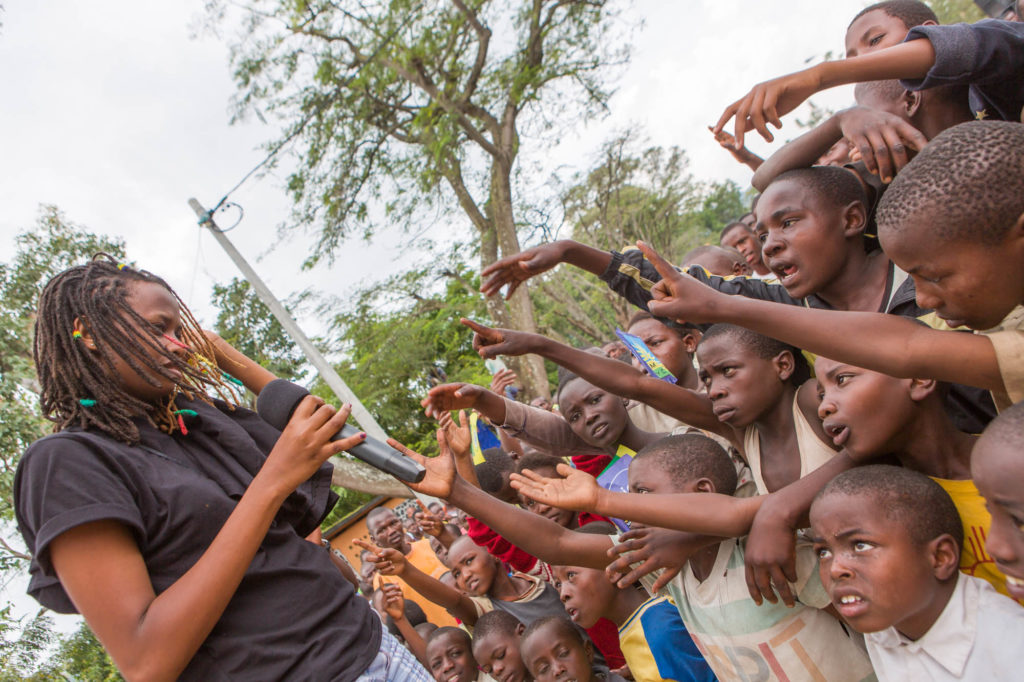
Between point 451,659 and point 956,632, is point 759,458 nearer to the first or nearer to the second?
point 956,632

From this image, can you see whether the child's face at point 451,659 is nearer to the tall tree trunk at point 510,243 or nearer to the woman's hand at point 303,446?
the woman's hand at point 303,446

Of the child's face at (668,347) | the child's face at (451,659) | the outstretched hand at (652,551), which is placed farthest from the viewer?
the child's face at (451,659)

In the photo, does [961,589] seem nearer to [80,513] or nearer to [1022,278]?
[1022,278]

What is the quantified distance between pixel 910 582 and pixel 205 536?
170 cm

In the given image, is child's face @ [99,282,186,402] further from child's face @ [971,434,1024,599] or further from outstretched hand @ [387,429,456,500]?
child's face @ [971,434,1024,599]

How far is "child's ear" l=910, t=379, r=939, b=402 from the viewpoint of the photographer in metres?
1.75

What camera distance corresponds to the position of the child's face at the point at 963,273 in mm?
1464

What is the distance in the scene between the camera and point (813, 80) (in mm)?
1811

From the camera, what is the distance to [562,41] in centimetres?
1206

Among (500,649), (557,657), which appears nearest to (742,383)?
(557,657)

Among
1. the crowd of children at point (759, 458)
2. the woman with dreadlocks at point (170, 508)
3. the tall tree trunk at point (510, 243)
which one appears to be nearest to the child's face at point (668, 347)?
the crowd of children at point (759, 458)

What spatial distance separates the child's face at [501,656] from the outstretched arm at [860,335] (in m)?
2.46

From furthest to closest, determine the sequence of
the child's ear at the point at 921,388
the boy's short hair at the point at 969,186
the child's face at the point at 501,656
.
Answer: the child's face at the point at 501,656, the child's ear at the point at 921,388, the boy's short hair at the point at 969,186

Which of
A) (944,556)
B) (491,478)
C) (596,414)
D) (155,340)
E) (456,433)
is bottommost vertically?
(944,556)
